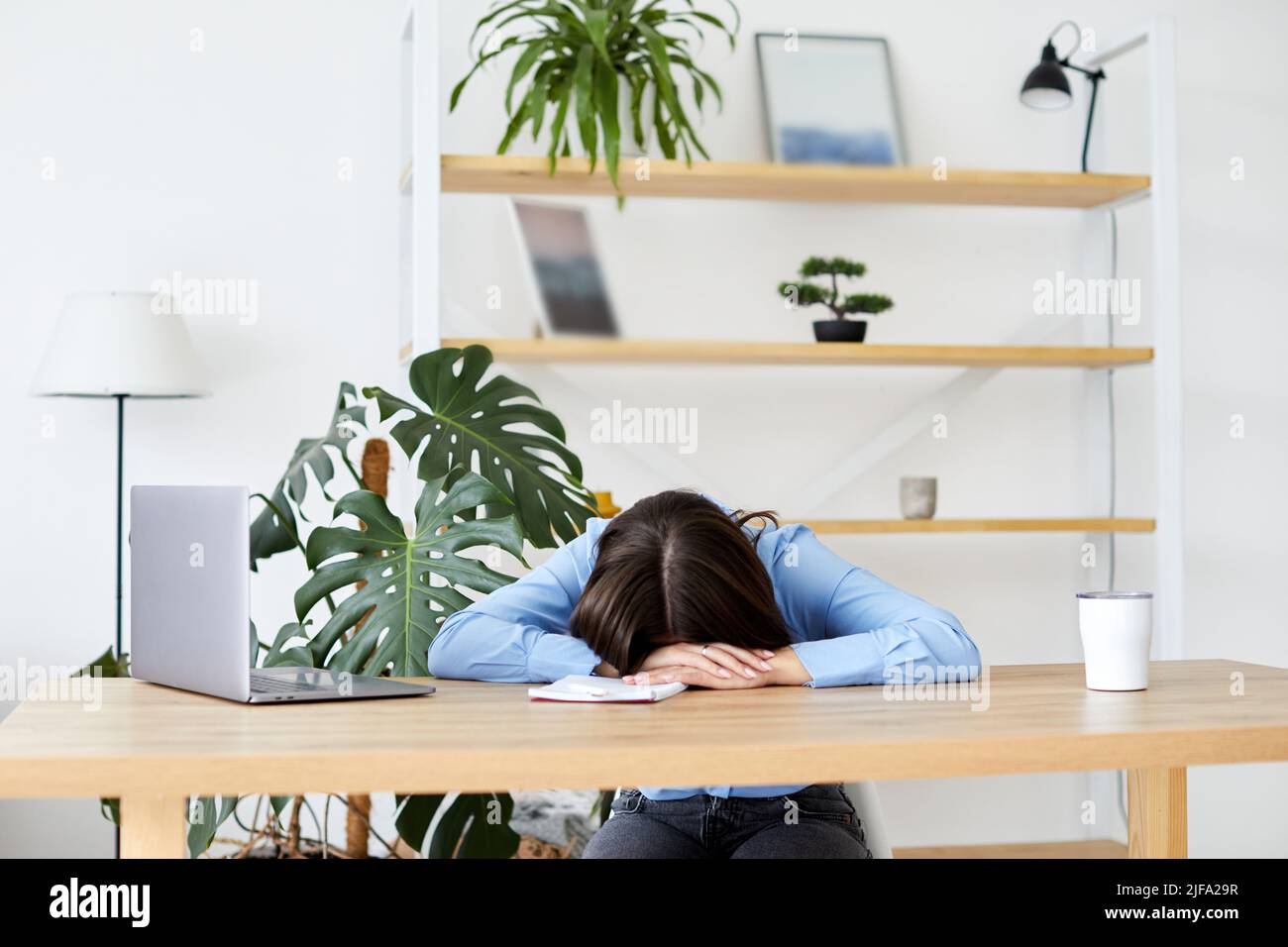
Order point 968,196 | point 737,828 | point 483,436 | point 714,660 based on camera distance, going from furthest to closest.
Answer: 1. point 968,196
2. point 483,436
3. point 737,828
4. point 714,660

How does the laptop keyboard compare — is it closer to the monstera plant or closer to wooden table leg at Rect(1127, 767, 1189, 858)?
the monstera plant

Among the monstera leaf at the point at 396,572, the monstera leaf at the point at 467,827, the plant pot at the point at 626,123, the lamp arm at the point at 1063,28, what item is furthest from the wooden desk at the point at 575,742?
the lamp arm at the point at 1063,28

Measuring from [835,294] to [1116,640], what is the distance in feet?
6.14

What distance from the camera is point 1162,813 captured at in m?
1.43

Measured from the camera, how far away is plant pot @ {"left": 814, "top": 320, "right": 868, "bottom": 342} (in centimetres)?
304

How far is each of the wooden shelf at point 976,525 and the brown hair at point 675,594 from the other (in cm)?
149

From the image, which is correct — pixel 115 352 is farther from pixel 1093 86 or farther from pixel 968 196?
pixel 1093 86

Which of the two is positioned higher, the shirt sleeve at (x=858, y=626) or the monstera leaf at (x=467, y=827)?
the shirt sleeve at (x=858, y=626)

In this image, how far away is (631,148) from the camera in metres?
2.94

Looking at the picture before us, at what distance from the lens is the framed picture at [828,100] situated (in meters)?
3.21

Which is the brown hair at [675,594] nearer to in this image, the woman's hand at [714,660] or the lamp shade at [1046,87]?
the woman's hand at [714,660]

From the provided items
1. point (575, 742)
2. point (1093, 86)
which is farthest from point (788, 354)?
point (575, 742)

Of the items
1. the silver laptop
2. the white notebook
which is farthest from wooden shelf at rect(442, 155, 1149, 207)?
the white notebook
